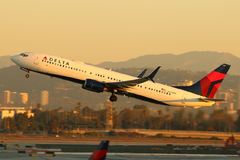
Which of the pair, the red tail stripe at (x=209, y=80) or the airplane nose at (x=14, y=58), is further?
the red tail stripe at (x=209, y=80)

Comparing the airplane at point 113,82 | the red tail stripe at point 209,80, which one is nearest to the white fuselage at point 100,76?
the airplane at point 113,82

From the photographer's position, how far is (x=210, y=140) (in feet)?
354

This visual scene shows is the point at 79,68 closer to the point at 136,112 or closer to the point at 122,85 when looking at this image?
the point at 122,85

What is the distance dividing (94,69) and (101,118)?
227ft

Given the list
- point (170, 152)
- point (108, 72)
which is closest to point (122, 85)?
point (108, 72)

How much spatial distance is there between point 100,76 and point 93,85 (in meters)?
2.01

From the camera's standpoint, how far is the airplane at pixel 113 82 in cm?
7812

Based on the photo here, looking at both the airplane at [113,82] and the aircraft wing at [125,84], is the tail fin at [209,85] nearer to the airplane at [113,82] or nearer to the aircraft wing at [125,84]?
the airplane at [113,82]

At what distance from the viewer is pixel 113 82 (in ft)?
266

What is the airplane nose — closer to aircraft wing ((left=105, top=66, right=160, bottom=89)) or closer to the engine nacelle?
the engine nacelle

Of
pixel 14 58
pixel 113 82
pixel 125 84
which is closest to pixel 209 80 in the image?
pixel 125 84

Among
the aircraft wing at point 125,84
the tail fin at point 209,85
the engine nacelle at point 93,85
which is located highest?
the tail fin at point 209,85

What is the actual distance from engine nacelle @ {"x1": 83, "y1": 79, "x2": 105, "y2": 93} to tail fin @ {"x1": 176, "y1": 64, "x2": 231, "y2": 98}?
11.1 m

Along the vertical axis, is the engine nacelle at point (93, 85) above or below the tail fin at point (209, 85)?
below
